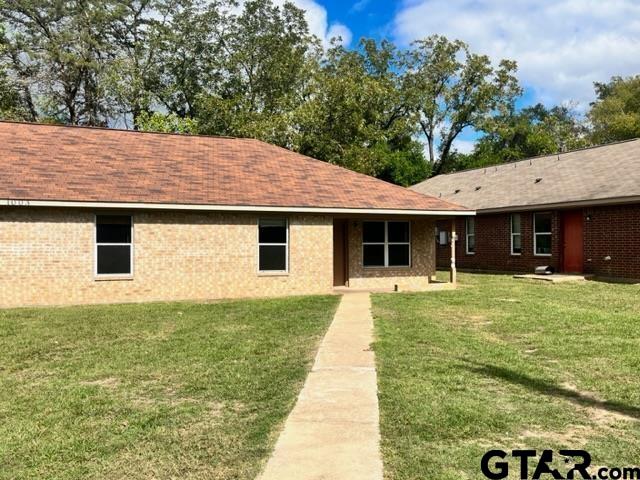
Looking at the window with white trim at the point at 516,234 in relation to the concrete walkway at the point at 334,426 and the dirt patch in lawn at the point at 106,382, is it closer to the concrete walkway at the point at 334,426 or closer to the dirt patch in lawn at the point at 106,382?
the concrete walkway at the point at 334,426

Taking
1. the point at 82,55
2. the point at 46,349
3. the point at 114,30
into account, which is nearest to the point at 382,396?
the point at 46,349

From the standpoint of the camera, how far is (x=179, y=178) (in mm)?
15227

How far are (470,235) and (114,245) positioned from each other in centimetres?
1613

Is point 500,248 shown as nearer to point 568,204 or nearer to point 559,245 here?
point 559,245

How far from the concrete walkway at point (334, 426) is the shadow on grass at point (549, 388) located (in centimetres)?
129

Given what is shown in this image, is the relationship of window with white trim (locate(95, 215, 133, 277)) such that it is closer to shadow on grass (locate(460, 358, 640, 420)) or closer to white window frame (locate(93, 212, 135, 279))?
white window frame (locate(93, 212, 135, 279))

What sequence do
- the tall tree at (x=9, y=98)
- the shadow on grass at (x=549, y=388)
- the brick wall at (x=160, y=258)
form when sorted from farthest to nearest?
the tall tree at (x=9, y=98) → the brick wall at (x=160, y=258) → the shadow on grass at (x=549, y=388)

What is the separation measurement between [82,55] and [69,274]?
83.7ft

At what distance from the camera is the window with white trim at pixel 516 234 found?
21500mm

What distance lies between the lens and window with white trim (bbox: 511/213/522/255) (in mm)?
21500

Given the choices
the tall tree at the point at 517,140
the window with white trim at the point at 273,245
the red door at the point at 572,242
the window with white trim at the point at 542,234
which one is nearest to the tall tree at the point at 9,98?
the window with white trim at the point at 273,245

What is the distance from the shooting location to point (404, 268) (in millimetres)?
17297

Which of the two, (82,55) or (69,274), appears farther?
(82,55)

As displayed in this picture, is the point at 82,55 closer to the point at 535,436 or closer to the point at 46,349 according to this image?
the point at 46,349
